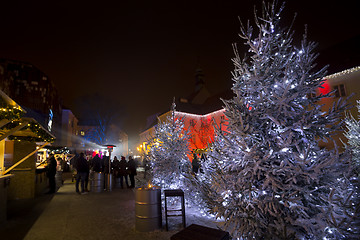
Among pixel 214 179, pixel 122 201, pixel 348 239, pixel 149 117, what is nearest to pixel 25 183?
pixel 122 201

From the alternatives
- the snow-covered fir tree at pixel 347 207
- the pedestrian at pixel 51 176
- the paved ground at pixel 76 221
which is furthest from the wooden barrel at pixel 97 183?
Answer: the snow-covered fir tree at pixel 347 207

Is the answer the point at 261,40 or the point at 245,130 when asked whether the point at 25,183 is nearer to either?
the point at 245,130

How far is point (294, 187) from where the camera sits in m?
3.32

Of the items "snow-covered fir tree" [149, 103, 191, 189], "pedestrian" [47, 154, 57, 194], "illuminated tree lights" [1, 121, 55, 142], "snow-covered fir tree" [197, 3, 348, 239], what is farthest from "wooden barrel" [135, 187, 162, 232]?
"pedestrian" [47, 154, 57, 194]

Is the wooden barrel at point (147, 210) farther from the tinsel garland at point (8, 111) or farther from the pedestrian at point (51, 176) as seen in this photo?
the pedestrian at point (51, 176)

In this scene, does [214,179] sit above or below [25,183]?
above

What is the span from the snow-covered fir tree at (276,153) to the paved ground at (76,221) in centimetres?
258

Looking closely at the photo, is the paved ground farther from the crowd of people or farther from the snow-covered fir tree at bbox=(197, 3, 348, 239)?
the snow-covered fir tree at bbox=(197, 3, 348, 239)

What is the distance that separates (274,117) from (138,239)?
4238 millimetres

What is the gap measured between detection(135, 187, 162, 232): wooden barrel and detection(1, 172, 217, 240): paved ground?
0.17 metres

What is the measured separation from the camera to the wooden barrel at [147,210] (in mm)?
5582

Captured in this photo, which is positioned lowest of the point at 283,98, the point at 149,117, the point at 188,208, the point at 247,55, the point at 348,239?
the point at 188,208

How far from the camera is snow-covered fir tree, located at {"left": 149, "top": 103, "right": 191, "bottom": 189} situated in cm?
871

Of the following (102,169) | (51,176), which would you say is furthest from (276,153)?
(102,169)
